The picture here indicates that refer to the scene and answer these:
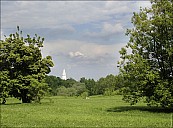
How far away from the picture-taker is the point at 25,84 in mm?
53375

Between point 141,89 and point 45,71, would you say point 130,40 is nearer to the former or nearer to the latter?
point 141,89

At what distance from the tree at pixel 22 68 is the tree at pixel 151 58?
19.9 meters

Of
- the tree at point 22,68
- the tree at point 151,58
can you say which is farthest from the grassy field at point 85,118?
the tree at point 22,68

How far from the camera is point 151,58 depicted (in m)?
36.7

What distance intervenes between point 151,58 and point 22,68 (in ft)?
83.0

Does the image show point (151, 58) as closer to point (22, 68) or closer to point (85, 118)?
point (85, 118)

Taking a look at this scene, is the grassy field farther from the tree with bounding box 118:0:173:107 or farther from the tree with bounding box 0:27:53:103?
the tree with bounding box 0:27:53:103

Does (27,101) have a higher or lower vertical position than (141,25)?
lower

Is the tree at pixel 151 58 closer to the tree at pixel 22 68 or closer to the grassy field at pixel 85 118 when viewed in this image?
the grassy field at pixel 85 118

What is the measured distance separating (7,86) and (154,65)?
25080 millimetres

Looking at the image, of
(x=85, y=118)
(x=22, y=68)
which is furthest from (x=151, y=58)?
(x=22, y=68)

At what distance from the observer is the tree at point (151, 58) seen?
34.2 meters

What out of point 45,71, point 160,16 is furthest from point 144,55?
point 45,71

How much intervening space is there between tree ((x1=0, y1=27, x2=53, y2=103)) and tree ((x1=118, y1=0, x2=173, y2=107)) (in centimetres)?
1989
